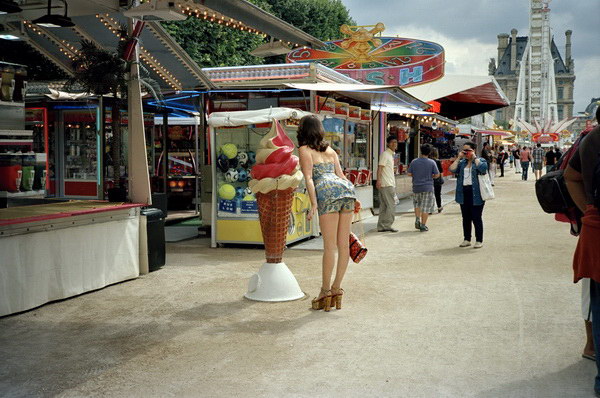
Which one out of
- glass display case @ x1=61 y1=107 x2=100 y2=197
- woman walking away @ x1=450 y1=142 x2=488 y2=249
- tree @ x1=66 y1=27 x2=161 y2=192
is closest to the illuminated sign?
glass display case @ x1=61 y1=107 x2=100 y2=197

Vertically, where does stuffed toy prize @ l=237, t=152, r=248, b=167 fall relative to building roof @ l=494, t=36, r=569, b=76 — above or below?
below

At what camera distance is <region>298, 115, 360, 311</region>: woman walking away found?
611cm

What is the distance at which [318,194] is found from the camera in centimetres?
616

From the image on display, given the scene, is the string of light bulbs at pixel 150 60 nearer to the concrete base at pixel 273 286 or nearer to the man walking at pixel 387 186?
the man walking at pixel 387 186

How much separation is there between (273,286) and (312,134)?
164cm

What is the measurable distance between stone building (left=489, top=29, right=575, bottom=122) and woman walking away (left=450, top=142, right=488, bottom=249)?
6044 inches

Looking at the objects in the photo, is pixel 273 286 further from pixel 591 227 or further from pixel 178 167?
pixel 178 167

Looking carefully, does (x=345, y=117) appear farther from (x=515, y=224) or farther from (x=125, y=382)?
(x=125, y=382)

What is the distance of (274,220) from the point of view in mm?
6879

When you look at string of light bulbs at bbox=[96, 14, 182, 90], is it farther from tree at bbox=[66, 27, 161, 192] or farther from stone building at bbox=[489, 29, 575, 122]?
stone building at bbox=[489, 29, 575, 122]

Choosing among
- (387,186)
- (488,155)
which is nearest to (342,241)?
(387,186)

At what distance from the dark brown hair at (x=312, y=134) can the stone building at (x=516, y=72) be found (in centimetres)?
15823

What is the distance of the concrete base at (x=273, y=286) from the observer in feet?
22.0

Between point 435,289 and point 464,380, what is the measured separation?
9.73 ft
